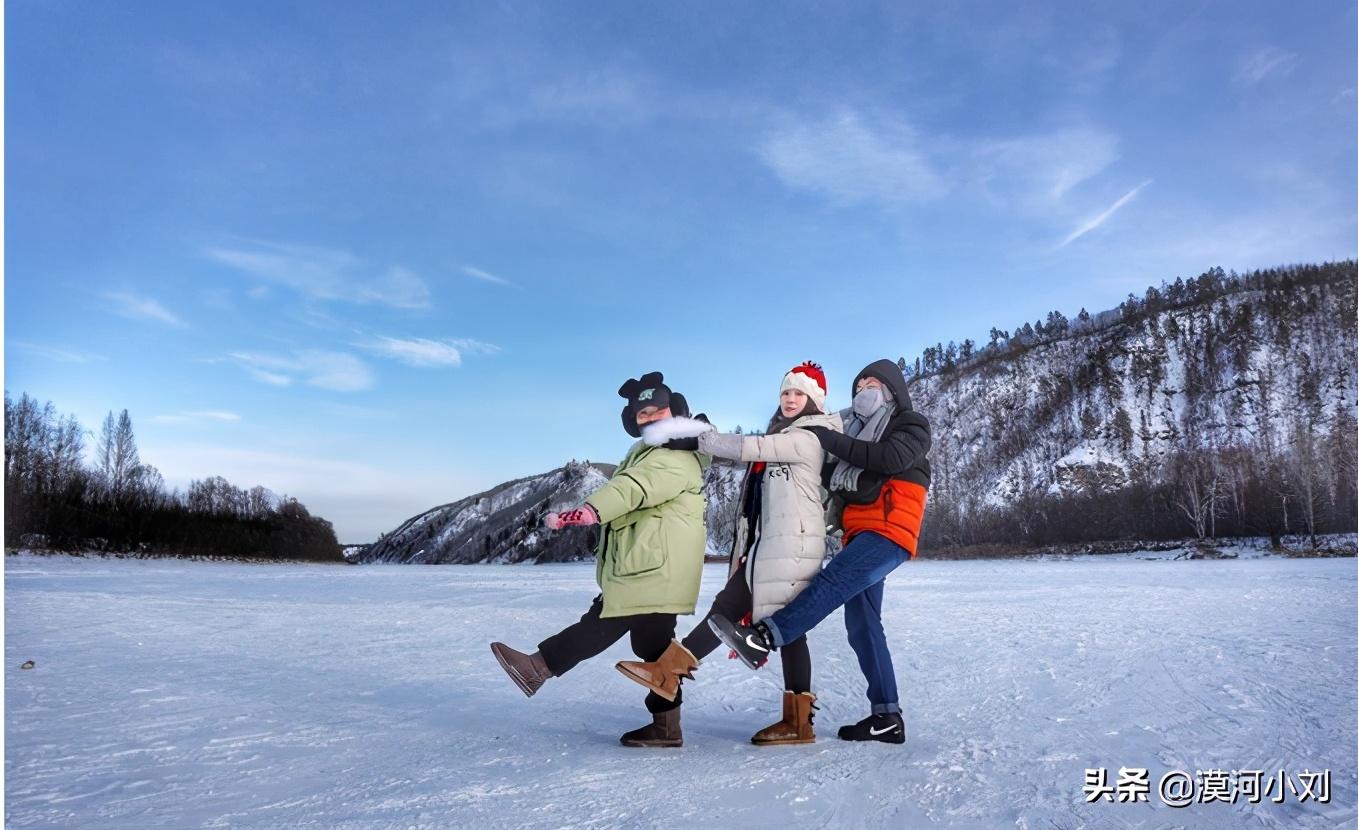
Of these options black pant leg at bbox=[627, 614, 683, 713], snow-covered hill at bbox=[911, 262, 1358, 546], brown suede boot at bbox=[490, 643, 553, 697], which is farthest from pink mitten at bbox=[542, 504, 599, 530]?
snow-covered hill at bbox=[911, 262, 1358, 546]

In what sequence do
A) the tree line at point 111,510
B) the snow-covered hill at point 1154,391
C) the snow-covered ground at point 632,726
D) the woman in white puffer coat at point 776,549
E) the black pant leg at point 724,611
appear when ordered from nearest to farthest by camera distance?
the snow-covered ground at point 632,726
the woman in white puffer coat at point 776,549
the black pant leg at point 724,611
the tree line at point 111,510
the snow-covered hill at point 1154,391

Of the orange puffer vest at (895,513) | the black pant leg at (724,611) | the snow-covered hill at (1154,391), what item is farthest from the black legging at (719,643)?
the snow-covered hill at (1154,391)

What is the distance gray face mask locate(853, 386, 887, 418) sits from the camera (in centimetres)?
359

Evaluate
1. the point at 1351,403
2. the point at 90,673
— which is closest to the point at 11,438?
the point at 90,673

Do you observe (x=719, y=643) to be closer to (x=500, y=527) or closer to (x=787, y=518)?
(x=787, y=518)

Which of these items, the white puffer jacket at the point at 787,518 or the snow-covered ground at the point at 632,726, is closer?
the snow-covered ground at the point at 632,726

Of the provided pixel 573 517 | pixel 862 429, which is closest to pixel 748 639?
pixel 573 517

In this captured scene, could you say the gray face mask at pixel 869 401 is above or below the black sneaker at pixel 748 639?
above

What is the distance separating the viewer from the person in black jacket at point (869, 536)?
3.36 m

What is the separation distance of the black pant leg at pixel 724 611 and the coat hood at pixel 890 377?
100 cm

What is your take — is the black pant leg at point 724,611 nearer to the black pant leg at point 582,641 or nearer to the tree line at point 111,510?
the black pant leg at point 582,641

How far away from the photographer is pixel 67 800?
272cm

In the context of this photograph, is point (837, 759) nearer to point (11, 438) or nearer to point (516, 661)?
point (516, 661)

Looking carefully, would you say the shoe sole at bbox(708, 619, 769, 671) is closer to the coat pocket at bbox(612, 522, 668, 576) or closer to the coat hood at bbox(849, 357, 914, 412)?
the coat pocket at bbox(612, 522, 668, 576)
